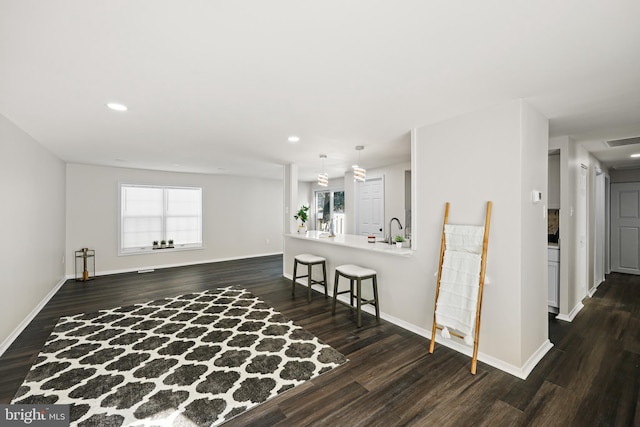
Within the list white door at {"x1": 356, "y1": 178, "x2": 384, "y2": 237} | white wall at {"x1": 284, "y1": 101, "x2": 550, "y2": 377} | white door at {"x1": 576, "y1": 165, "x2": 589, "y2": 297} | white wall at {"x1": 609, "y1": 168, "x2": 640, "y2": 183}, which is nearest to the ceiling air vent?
white door at {"x1": 576, "y1": 165, "x2": 589, "y2": 297}

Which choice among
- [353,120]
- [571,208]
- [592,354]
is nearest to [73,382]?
[353,120]

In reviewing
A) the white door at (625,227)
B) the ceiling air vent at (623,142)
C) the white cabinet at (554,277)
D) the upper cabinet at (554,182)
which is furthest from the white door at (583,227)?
the white door at (625,227)

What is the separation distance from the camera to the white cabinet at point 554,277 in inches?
140

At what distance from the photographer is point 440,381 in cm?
224

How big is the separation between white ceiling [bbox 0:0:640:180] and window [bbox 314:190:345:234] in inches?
198

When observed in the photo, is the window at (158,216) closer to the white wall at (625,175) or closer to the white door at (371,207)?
the white door at (371,207)

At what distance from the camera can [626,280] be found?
5.28 meters

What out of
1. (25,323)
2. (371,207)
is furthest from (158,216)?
(371,207)

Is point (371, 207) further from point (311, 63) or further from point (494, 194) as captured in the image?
point (311, 63)

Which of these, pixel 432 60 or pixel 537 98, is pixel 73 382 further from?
pixel 537 98

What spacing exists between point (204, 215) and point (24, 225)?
402 cm

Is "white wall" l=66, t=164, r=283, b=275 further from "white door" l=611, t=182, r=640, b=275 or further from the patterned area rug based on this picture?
"white door" l=611, t=182, r=640, b=275

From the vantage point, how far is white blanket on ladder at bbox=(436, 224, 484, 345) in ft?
8.04

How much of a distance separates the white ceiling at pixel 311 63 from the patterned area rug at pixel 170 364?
2.38 m
